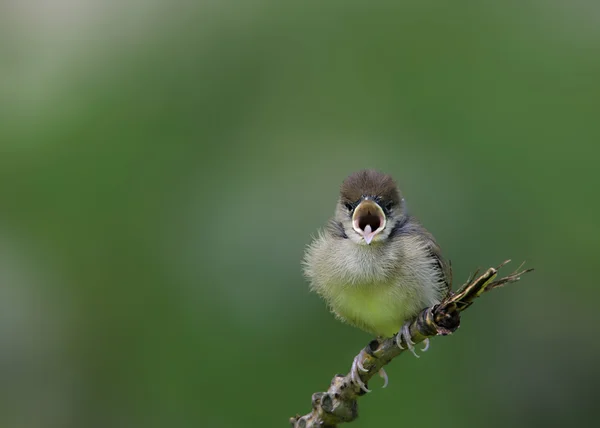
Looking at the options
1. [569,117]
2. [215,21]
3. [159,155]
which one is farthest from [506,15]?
[159,155]

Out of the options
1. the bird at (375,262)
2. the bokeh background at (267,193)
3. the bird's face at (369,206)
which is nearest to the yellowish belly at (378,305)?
the bird at (375,262)

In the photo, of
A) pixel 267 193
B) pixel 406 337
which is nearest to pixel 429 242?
pixel 406 337

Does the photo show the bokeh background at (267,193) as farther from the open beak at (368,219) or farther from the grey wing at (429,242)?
the open beak at (368,219)

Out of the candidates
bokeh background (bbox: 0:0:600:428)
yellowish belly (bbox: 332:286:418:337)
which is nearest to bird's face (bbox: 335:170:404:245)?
yellowish belly (bbox: 332:286:418:337)

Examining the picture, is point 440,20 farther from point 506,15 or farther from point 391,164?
point 391,164

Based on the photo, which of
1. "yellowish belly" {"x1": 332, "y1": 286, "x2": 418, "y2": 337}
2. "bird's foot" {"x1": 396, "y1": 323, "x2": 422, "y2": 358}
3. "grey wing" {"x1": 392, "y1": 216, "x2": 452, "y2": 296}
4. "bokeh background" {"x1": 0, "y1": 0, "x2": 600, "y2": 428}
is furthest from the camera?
"bokeh background" {"x1": 0, "y1": 0, "x2": 600, "y2": 428}

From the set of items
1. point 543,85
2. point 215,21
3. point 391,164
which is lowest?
point 391,164

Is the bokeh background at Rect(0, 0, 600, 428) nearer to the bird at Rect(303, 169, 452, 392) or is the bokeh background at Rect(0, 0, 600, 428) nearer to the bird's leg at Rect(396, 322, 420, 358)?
the bird at Rect(303, 169, 452, 392)
